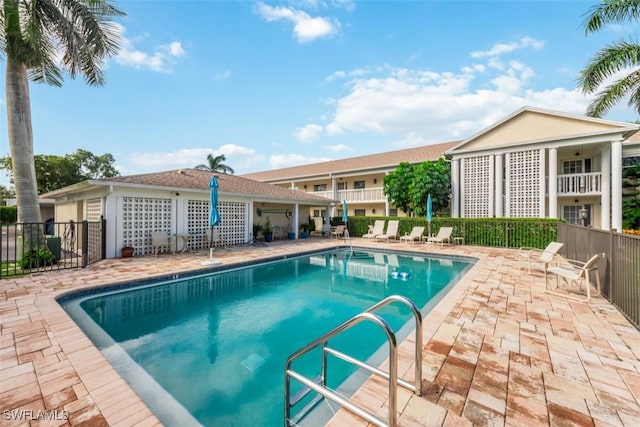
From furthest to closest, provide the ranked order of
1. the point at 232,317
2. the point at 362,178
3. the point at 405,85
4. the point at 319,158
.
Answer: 1. the point at 319,158
2. the point at 362,178
3. the point at 405,85
4. the point at 232,317

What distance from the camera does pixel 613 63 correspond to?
10.2 meters

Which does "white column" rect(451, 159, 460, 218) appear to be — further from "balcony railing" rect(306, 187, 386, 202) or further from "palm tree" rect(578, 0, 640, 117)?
"palm tree" rect(578, 0, 640, 117)

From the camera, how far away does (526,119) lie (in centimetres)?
1524

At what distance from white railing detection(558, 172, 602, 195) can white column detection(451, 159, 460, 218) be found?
17.3 ft

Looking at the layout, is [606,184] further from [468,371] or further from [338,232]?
[468,371]

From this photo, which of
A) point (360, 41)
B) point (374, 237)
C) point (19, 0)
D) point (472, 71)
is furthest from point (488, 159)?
point (19, 0)

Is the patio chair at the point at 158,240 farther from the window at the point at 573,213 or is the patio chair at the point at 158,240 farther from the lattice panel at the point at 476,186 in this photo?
the window at the point at 573,213

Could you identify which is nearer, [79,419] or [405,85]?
[79,419]

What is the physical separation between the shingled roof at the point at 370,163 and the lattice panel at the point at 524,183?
5786 millimetres

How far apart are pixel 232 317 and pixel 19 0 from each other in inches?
418

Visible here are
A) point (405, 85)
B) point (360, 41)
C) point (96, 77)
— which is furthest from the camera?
point (405, 85)

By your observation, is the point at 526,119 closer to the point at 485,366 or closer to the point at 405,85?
the point at 405,85

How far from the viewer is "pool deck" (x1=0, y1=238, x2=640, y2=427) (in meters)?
2.32

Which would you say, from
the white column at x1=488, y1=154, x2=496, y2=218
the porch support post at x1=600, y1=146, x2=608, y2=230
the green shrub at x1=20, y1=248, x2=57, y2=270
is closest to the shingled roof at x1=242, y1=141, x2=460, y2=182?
the white column at x1=488, y1=154, x2=496, y2=218
